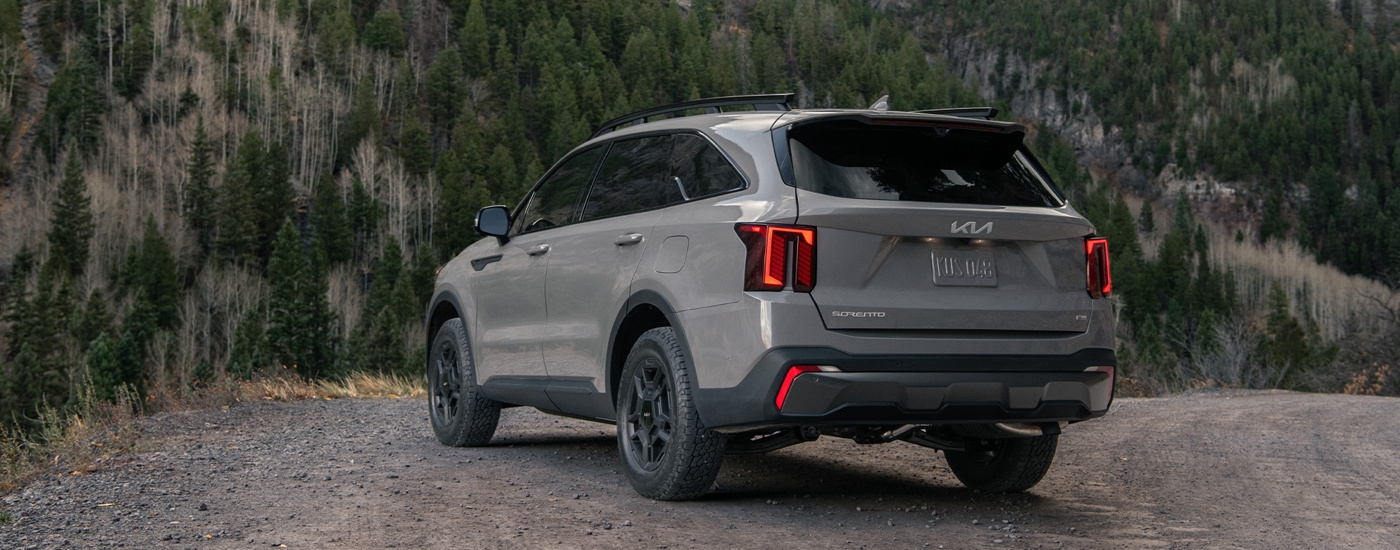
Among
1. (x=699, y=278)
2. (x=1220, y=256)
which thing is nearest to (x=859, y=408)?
(x=699, y=278)

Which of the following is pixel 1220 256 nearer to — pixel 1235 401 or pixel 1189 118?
pixel 1189 118

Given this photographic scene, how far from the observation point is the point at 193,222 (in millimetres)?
84188

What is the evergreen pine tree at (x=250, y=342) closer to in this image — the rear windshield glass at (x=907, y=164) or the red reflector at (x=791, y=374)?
the rear windshield glass at (x=907, y=164)

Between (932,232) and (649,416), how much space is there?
158 centimetres

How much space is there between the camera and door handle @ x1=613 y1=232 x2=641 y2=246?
5.50m

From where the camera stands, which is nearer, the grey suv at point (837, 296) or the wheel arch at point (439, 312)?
the grey suv at point (837, 296)

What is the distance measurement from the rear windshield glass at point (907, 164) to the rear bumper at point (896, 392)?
0.69 metres

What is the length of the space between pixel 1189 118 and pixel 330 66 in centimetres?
11557

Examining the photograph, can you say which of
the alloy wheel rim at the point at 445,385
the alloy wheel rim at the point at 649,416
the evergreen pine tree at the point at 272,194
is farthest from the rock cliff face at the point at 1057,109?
the alloy wheel rim at the point at 649,416

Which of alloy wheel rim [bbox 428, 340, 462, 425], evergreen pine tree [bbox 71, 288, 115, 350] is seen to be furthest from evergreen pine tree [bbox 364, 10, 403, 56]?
alloy wheel rim [bbox 428, 340, 462, 425]

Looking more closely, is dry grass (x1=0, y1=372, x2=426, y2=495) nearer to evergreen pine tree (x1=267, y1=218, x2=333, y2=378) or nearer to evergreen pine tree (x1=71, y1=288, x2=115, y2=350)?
evergreen pine tree (x1=267, y1=218, x2=333, y2=378)

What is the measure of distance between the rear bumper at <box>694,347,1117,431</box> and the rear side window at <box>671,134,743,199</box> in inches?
35.4

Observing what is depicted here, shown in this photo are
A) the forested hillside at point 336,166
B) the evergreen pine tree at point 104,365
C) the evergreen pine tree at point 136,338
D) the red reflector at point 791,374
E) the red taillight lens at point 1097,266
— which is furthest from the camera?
the forested hillside at point 336,166

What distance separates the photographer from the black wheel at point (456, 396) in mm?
7359
